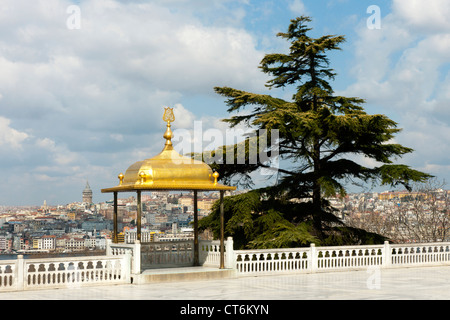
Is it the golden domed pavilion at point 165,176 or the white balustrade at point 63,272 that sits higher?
the golden domed pavilion at point 165,176

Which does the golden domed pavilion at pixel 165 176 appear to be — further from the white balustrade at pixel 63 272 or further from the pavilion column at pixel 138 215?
the white balustrade at pixel 63 272

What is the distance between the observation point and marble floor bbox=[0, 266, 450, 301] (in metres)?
10.8

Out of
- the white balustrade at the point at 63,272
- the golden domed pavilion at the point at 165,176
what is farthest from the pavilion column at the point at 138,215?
the white balustrade at the point at 63,272

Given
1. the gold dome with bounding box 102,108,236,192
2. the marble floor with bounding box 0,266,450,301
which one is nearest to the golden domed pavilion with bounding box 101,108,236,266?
the gold dome with bounding box 102,108,236,192

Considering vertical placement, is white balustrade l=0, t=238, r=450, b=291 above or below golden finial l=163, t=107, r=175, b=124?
below

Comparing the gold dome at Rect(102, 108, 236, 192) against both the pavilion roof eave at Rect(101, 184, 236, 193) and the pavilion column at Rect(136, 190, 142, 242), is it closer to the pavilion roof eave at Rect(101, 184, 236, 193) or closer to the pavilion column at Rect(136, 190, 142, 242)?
the pavilion roof eave at Rect(101, 184, 236, 193)

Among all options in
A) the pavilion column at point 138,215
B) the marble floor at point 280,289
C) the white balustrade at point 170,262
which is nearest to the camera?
the marble floor at point 280,289

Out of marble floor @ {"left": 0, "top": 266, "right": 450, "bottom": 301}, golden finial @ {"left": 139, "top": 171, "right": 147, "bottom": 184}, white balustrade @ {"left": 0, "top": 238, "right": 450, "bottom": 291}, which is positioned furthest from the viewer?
golden finial @ {"left": 139, "top": 171, "right": 147, "bottom": 184}

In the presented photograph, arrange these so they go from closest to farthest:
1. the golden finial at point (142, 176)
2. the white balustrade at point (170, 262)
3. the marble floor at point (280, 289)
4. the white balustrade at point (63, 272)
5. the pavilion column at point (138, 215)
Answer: the marble floor at point (280, 289), the white balustrade at point (63, 272), the white balustrade at point (170, 262), the golden finial at point (142, 176), the pavilion column at point (138, 215)

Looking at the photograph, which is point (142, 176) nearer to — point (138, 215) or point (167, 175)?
point (167, 175)

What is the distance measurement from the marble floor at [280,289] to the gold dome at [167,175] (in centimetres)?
231

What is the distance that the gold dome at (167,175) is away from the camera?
14.0 m

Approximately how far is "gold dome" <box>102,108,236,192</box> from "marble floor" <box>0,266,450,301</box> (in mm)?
2309
